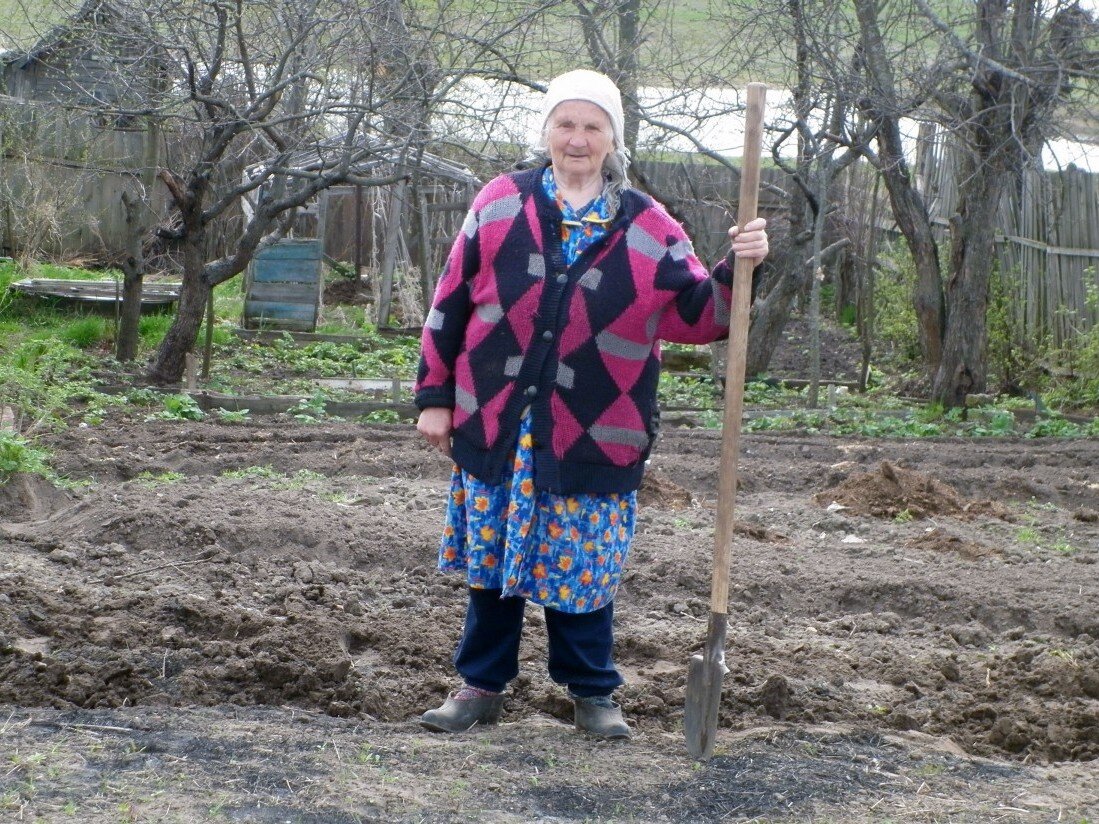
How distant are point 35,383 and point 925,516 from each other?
15.3ft

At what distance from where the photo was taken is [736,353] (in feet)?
10.6

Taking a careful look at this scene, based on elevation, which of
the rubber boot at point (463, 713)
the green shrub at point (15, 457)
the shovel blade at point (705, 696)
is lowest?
the rubber boot at point (463, 713)

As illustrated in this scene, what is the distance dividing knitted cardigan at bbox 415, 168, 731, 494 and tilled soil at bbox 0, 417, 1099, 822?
0.80 meters

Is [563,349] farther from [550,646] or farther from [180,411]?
[180,411]

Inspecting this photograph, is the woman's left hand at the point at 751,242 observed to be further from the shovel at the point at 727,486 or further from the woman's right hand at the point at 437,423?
the woman's right hand at the point at 437,423

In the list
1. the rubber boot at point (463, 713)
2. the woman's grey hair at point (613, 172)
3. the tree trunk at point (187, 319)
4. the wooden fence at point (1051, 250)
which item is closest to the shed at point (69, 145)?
the tree trunk at point (187, 319)

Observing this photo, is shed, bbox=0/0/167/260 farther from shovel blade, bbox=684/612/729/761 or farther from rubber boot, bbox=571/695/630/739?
shovel blade, bbox=684/612/729/761

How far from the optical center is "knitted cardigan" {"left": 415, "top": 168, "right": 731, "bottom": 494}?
10.6 ft

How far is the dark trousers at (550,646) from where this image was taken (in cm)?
338

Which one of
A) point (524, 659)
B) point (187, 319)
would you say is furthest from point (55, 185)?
point (524, 659)

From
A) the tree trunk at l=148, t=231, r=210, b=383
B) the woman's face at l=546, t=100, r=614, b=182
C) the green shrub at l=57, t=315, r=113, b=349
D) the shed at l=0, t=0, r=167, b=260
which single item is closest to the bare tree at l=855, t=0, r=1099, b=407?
the tree trunk at l=148, t=231, r=210, b=383

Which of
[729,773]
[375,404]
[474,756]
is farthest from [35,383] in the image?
[729,773]

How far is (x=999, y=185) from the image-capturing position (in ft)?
34.0

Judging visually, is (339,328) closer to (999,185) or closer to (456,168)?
(456,168)
